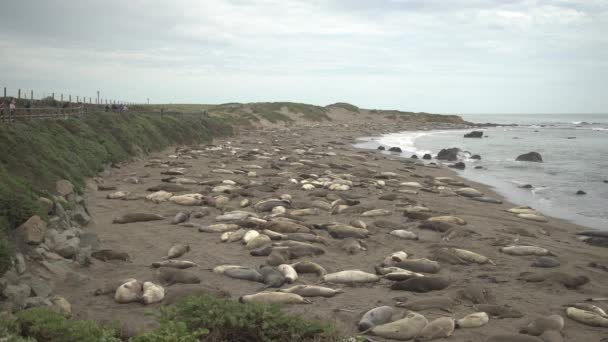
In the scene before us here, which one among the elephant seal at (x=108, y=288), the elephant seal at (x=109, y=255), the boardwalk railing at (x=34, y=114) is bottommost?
the elephant seal at (x=108, y=288)

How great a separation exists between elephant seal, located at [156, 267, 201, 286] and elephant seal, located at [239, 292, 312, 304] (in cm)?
132

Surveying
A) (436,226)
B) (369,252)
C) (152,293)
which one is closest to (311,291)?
(152,293)

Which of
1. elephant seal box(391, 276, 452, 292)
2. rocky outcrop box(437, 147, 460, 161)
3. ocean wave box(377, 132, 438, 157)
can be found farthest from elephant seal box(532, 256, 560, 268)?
ocean wave box(377, 132, 438, 157)

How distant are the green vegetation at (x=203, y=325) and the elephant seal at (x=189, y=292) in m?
1.11

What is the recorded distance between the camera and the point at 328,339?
5.27m

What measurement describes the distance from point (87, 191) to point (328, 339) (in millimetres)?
11101

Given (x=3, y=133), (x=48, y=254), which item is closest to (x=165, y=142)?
(x=3, y=133)

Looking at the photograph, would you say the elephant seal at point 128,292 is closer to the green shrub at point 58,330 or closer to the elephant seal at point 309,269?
the green shrub at point 58,330

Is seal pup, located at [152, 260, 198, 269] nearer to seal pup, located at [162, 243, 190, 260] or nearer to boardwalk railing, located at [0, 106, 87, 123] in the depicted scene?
seal pup, located at [162, 243, 190, 260]

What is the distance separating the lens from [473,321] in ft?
20.2

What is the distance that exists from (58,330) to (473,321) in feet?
15.8

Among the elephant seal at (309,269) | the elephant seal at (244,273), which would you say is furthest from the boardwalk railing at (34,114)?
the elephant seal at (309,269)

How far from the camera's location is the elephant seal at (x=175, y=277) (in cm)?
753

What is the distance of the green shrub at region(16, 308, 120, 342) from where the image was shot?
4.83 m
